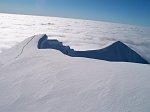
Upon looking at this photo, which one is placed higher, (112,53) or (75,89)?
(112,53)

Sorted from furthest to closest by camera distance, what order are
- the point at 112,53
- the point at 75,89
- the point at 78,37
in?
the point at 78,37
the point at 112,53
the point at 75,89

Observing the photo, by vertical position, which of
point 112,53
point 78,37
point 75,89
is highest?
point 78,37

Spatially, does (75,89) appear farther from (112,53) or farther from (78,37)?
(78,37)

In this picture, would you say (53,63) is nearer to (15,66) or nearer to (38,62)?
(38,62)

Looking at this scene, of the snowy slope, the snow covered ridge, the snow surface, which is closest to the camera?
the snowy slope

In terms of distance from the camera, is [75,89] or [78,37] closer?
[75,89]

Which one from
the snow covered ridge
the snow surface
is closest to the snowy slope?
the snow covered ridge

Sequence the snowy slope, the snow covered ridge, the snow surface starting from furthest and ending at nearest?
the snow surface < the snow covered ridge < the snowy slope

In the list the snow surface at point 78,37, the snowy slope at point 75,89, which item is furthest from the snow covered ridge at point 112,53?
the snowy slope at point 75,89

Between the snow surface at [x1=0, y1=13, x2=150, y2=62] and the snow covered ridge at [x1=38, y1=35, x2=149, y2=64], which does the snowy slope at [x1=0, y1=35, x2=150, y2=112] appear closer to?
the snow covered ridge at [x1=38, y1=35, x2=149, y2=64]

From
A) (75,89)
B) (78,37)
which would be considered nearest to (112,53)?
(75,89)
